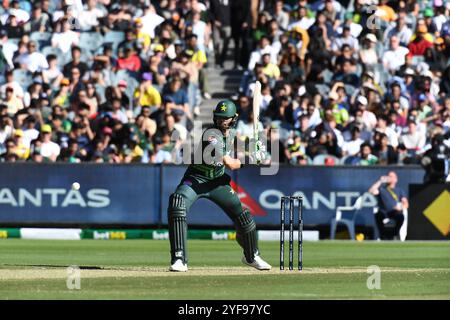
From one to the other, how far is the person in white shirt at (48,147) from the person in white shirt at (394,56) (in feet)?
24.9

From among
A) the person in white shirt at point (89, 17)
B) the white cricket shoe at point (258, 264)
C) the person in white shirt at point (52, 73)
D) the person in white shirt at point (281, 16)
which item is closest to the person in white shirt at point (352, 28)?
the person in white shirt at point (281, 16)

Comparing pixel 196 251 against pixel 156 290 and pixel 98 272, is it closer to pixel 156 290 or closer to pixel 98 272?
pixel 98 272

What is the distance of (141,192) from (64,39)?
5561 mm

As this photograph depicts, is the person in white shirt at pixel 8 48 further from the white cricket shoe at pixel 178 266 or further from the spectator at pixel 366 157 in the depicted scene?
the white cricket shoe at pixel 178 266

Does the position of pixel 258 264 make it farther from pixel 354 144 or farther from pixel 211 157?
pixel 354 144

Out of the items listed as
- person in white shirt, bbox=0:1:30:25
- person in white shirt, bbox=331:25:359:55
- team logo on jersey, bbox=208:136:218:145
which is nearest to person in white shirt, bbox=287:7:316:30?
person in white shirt, bbox=331:25:359:55

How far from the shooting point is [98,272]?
17891 millimetres

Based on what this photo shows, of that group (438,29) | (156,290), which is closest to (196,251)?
(156,290)

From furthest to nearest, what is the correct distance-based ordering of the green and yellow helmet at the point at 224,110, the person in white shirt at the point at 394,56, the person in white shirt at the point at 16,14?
1. the person in white shirt at the point at 16,14
2. the person in white shirt at the point at 394,56
3. the green and yellow helmet at the point at 224,110

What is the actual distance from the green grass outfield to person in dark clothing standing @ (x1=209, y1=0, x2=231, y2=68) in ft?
27.8

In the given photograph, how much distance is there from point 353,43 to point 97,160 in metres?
6.54

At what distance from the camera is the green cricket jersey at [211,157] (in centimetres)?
1750

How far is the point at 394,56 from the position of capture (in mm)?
31766

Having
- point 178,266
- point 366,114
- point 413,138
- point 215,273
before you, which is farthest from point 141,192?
point 178,266
